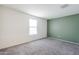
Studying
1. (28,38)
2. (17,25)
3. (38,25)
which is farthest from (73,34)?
(17,25)

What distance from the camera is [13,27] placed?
405 cm

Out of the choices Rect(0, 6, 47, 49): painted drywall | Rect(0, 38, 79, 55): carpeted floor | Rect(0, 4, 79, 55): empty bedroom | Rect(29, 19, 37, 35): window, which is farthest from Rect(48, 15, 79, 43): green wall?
Rect(0, 6, 47, 49): painted drywall

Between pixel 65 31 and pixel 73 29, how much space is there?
0.76 metres

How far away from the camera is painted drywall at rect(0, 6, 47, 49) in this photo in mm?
3539

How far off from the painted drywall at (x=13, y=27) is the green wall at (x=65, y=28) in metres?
2.95

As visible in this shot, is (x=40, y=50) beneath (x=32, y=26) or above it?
beneath

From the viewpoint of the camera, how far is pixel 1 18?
344 centimetres

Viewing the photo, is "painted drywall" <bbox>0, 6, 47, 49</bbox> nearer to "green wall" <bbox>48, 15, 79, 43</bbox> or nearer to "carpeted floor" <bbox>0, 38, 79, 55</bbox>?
"carpeted floor" <bbox>0, 38, 79, 55</bbox>

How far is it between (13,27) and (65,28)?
164 inches

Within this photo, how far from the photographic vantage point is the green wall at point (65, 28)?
5.05 metres

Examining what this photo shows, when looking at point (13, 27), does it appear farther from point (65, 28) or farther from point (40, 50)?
point (65, 28)

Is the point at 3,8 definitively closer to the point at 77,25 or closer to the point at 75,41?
the point at 77,25

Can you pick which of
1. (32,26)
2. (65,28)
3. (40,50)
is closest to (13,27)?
(32,26)

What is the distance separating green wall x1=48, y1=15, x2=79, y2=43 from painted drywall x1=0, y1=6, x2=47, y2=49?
9.67ft
